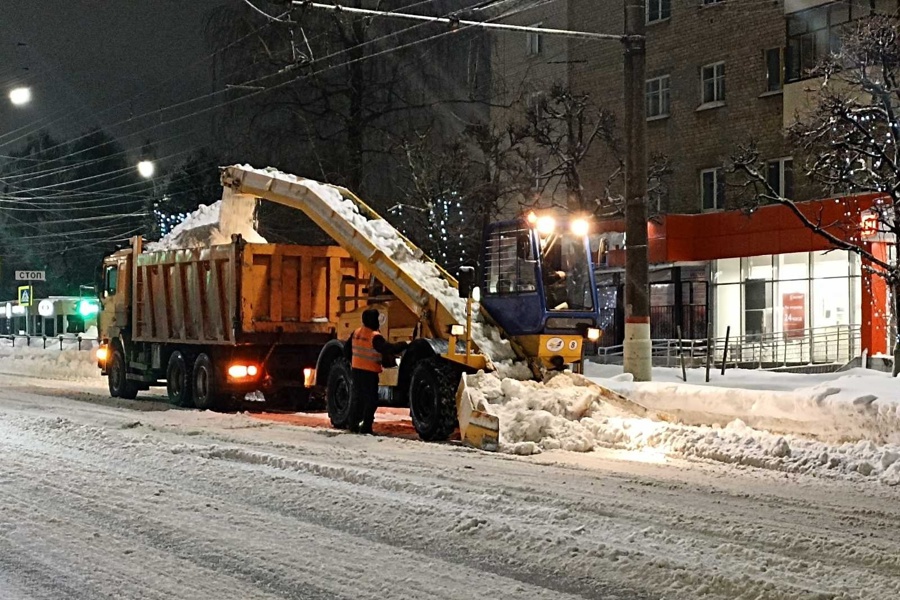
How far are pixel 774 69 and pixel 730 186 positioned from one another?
157 inches

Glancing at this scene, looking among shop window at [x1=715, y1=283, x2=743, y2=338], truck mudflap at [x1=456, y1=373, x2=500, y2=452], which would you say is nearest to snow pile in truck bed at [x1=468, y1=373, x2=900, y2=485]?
truck mudflap at [x1=456, y1=373, x2=500, y2=452]

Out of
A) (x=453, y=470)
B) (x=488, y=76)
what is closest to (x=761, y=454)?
(x=453, y=470)

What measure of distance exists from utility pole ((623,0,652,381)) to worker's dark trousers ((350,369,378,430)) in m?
4.45

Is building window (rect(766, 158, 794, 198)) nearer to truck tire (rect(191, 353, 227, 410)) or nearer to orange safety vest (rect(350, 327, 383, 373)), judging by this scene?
truck tire (rect(191, 353, 227, 410))

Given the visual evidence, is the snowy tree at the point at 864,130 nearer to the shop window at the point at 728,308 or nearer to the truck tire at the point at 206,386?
the shop window at the point at 728,308

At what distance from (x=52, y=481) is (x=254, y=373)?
8.09 m

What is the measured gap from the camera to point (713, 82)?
31.5 m

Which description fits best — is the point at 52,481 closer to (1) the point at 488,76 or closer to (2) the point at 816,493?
(2) the point at 816,493

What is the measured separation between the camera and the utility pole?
16.2 meters

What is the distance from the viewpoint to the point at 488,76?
35.4m

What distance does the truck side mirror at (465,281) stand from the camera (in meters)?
13.8

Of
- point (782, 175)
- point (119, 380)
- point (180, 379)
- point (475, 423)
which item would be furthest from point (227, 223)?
point (782, 175)

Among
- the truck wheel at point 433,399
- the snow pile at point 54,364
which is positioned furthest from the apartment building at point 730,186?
the snow pile at point 54,364

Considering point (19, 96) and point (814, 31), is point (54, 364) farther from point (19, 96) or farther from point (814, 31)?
point (814, 31)
